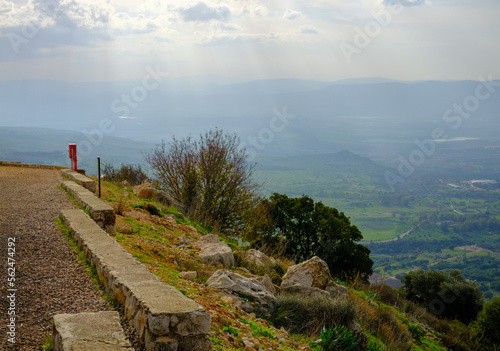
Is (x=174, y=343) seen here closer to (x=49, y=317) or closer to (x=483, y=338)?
(x=49, y=317)

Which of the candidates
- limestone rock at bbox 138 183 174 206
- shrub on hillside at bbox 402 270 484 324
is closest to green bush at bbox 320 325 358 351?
limestone rock at bbox 138 183 174 206

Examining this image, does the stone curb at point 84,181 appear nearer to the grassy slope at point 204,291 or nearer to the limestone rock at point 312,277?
the grassy slope at point 204,291

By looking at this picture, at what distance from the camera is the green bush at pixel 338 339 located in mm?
6734

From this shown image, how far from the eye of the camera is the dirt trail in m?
4.21

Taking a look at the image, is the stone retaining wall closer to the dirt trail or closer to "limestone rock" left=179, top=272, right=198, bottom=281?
the dirt trail

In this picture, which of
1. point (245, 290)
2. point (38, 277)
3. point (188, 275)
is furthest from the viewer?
point (245, 290)

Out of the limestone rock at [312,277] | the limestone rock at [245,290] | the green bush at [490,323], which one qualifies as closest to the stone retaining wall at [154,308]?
the limestone rock at [245,290]

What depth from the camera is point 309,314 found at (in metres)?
7.57

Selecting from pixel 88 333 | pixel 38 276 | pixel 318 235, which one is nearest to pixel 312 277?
pixel 38 276

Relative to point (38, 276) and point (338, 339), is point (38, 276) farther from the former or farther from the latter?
point (338, 339)

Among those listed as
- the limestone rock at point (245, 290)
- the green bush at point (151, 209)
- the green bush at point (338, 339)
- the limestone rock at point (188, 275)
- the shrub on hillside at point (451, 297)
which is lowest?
the shrub on hillside at point (451, 297)

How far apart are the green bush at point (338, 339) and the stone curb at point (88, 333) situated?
3.81 m

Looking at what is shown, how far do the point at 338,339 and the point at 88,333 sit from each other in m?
4.43

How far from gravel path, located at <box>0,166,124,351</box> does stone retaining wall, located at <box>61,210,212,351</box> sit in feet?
0.95
